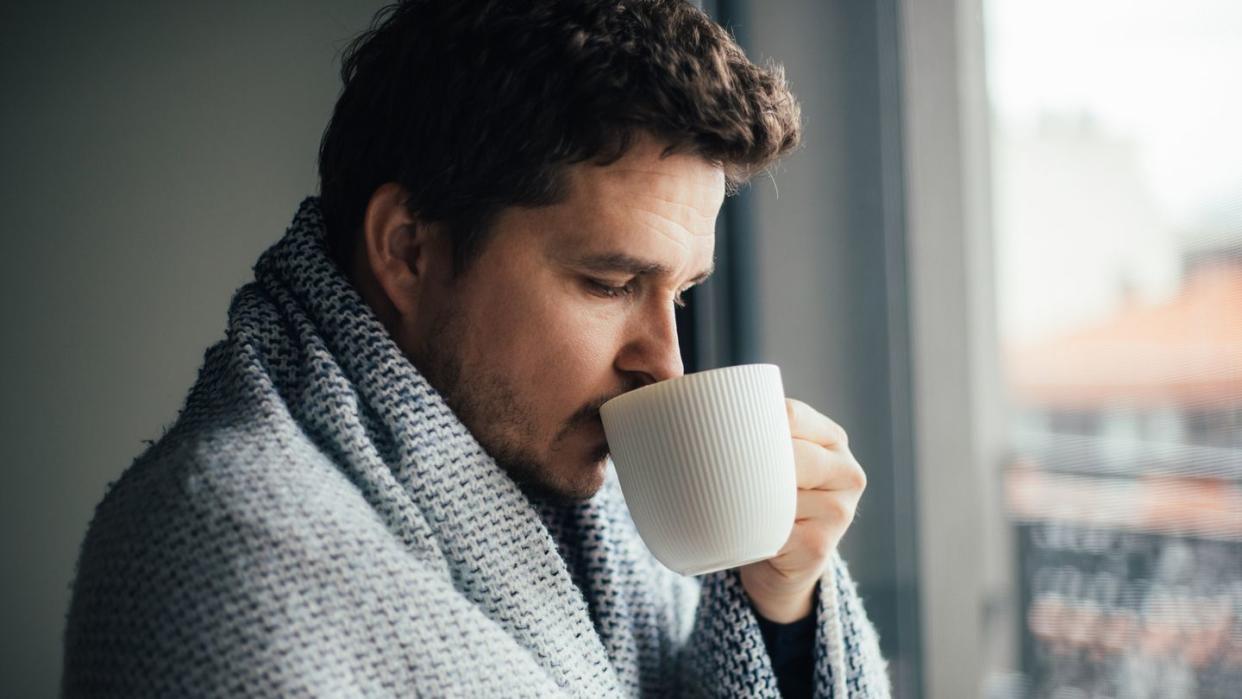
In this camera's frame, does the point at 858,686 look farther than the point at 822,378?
No

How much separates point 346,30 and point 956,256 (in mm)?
887

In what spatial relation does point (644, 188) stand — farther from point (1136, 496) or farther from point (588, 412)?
point (1136, 496)

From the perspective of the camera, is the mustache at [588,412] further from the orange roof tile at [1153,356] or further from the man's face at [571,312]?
the orange roof tile at [1153,356]

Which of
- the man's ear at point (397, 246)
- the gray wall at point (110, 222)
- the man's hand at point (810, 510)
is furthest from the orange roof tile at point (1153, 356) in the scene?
the gray wall at point (110, 222)

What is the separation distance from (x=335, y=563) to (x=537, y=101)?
424 millimetres

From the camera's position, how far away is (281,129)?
1.32 metres

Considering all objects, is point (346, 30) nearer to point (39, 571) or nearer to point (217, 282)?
point (217, 282)

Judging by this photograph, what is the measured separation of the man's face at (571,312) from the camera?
0.84 meters

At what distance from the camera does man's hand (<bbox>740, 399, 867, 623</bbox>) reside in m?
0.92

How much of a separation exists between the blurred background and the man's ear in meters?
0.48

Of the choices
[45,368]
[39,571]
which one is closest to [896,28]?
[45,368]

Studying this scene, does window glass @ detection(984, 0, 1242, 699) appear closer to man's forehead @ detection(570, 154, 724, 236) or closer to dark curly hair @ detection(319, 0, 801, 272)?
dark curly hair @ detection(319, 0, 801, 272)

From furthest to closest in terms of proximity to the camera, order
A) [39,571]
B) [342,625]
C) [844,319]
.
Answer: [844,319] → [39,571] → [342,625]

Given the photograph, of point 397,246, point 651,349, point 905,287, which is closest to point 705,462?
point 651,349
